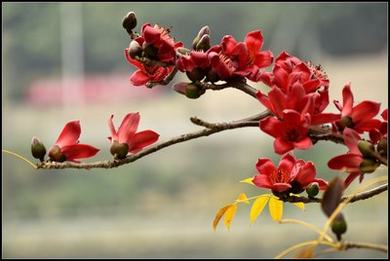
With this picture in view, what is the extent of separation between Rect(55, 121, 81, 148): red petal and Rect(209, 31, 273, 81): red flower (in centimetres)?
7

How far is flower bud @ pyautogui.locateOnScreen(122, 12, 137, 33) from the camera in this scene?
1.13 feet

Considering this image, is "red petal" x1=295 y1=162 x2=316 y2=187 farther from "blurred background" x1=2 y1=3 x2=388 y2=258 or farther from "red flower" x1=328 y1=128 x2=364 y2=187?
"blurred background" x1=2 y1=3 x2=388 y2=258

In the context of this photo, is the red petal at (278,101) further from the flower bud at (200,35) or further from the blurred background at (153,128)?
the blurred background at (153,128)

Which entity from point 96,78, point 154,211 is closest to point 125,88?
point 96,78

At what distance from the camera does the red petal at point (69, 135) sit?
33 centimetres

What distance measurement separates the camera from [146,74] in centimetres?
36

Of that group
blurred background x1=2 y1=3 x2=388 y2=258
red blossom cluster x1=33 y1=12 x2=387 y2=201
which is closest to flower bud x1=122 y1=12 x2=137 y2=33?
red blossom cluster x1=33 y1=12 x2=387 y2=201

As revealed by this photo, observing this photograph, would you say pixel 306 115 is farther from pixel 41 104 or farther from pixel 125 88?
pixel 41 104

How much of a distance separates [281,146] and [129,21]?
0.10m

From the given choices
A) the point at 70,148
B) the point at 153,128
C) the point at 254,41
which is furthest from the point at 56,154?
the point at 153,128

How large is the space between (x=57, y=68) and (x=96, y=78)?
0.74 ft

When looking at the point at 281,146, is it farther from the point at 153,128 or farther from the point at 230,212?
the point at 153,128

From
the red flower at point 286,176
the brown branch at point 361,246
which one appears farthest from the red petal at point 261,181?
the brown branch at point 361,246

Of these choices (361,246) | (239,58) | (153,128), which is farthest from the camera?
(153,128)
